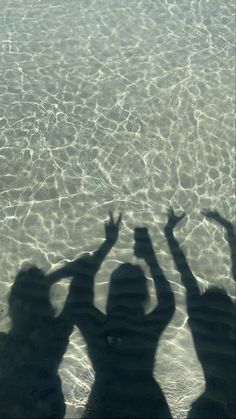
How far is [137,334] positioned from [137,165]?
213 inches

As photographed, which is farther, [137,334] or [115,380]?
[137,334]

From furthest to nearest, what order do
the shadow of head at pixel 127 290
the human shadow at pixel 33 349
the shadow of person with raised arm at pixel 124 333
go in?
the shadow of head at pixel 127 290
the shadow of person with raised arm at pixel 124 333
the human shadow at pixel 33 349

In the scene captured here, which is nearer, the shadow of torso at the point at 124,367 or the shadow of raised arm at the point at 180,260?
the shadow of torso at the point at 124,367

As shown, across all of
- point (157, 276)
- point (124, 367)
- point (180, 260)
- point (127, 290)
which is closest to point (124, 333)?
point (124, 367)

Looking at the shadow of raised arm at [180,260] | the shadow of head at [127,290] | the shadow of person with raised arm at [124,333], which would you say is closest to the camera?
the shadow of person with raised arm at [124,333]

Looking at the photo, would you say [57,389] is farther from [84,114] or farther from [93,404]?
[84,114]

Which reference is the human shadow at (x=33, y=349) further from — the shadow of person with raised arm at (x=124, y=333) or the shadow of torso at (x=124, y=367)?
the shadow of torso at (x=124, y=367)

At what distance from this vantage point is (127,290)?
10758mm

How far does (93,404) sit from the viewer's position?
29.4 ft

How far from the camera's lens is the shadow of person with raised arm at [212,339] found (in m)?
9.14

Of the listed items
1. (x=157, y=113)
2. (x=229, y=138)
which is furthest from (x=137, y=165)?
(x=229, y=138)

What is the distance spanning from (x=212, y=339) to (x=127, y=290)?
2363 millimetres

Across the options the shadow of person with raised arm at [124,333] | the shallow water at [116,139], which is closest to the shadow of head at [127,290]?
the shadow of person with raised arm at [124,333]

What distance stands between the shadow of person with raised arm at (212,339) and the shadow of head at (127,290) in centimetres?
112
